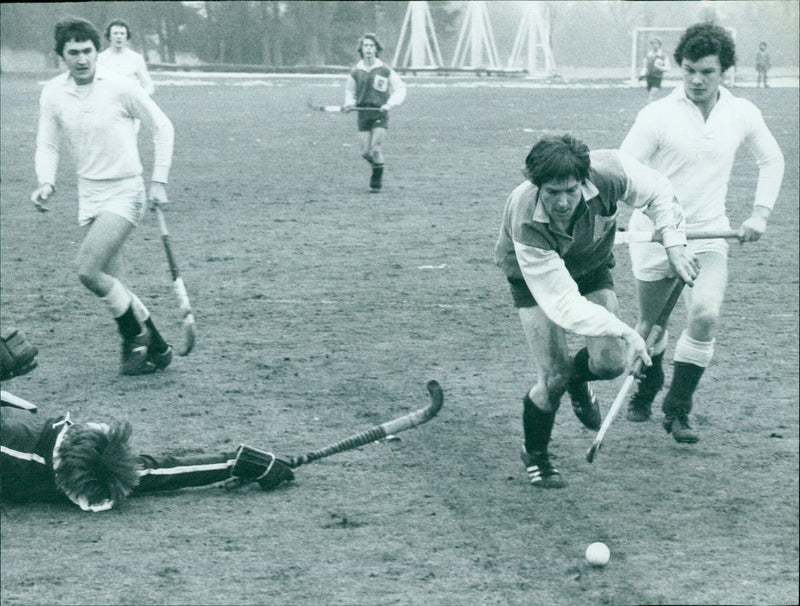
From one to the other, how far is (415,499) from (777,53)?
49789 millimetres

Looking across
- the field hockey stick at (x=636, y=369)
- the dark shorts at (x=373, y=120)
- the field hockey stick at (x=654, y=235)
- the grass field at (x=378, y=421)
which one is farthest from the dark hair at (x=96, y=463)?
the dark shorts at (x=373, y=120)

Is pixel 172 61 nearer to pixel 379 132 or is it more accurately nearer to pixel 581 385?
pixel 379 132

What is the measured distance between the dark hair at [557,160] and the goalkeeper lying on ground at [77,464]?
186cm

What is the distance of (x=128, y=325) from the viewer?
301 inches

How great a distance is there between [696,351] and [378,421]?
1.76 metres

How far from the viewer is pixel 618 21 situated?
191 ft

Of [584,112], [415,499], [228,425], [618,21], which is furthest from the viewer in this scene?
[618,21]

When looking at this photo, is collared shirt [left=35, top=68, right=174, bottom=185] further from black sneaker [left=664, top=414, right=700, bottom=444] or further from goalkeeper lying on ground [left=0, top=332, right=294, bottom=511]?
black sneaker [left=664, top=414, right=700, bottom=444]

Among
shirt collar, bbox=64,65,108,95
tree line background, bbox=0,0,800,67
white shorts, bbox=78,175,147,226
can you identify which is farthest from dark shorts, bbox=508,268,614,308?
tree line background, bbox=0,0,800,67

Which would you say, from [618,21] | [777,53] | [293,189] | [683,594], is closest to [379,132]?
[293,189]

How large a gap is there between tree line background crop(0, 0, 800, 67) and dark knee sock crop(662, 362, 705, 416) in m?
50.0

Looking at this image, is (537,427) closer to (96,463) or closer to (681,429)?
(681,429)

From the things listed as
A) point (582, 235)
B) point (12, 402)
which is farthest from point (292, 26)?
point (582, 235)

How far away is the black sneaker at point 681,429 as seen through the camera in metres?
6.22
